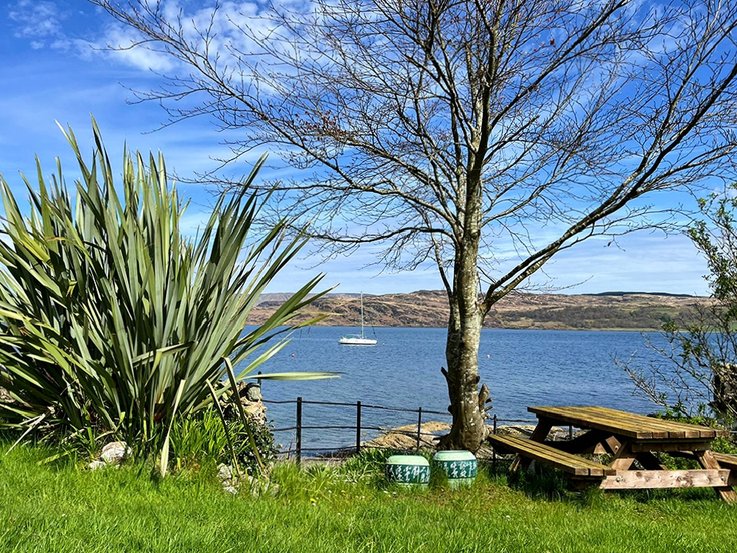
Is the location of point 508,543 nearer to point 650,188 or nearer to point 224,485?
point 224,485

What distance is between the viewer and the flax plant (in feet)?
15.7

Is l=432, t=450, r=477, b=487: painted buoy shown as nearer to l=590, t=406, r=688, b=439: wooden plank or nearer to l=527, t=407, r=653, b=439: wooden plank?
l=527, t=407, r=653, b=439: wooden plank

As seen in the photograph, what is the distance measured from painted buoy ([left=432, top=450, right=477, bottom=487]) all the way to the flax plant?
1.88m

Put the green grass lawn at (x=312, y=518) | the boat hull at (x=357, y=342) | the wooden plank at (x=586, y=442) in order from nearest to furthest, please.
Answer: the green grass lawn at (x=312, y=518) → the wooden plank at (x=586, y=442) → the boat hull at (x=357, y=342)

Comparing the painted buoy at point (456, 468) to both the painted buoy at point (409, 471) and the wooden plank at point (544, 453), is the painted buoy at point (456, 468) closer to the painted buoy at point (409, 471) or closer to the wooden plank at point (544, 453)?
the painted buoy at point (409, 471)

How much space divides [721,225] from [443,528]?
573 cm

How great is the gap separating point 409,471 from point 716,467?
2.73 m

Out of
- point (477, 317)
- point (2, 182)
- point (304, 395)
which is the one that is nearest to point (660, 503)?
point (477, 317)

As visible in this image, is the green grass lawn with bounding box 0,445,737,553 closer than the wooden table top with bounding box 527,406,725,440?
Yes

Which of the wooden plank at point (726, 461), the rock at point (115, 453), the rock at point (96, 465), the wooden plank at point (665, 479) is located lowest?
the wooden plank at point (665, 479)

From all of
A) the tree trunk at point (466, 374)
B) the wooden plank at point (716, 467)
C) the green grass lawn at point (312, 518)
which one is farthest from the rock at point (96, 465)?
the wooden plank at point (716, 467)

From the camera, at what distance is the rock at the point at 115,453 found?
15.0 feet

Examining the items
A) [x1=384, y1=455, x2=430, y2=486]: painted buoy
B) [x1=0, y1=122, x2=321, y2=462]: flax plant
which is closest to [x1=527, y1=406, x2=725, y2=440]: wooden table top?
[x1=384, y1=455, x2=430, y2=486]: painted buoy

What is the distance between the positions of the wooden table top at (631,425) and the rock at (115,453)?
12.7 feet
